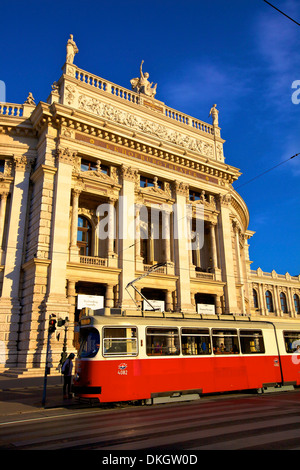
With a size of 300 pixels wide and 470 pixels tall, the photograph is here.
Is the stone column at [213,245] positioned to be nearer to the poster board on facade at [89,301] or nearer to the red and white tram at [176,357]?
the poster board on facade at [89,301]

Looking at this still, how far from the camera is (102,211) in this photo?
29562 mm

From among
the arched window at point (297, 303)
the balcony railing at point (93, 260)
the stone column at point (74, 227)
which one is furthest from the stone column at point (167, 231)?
Answer: the arched window at point (297, 303)

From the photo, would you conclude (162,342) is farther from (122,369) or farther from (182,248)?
(182,248)

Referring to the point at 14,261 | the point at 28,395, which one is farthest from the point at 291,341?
the point at 14,261

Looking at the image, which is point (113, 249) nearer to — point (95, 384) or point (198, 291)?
point (198, 291)

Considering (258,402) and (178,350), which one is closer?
(258,402)

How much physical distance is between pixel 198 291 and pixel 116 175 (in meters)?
11.8

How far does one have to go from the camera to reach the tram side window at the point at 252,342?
15836 mm

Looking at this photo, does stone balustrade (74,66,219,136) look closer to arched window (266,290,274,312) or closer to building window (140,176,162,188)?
building window (140,176,162,188)

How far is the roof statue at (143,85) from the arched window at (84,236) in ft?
44.9

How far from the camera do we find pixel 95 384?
477 inches

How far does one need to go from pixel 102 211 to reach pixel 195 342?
17242 millimetres
